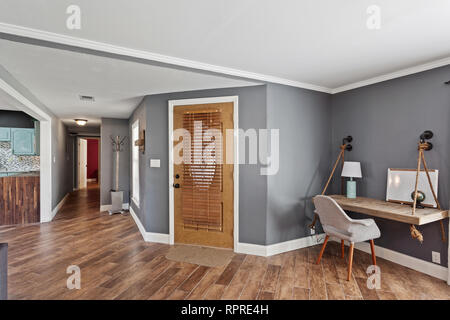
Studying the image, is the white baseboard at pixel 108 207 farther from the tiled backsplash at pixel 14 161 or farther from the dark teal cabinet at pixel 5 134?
the dark teal cabinet at pixel 5 134

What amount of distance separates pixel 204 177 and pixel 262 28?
212 centimetres

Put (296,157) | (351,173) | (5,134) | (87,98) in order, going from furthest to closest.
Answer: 1. (5,134)
2. (87,98)
3. (296,157)
4. (351,173)

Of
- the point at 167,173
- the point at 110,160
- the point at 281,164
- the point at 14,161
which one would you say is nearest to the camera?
the point at 281,164

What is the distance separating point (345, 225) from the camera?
2.70m

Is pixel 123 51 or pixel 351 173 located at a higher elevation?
pixel 123 51

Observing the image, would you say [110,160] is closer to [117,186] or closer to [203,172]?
[117,186]

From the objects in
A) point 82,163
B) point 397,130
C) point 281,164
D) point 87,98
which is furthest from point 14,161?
point 397,130

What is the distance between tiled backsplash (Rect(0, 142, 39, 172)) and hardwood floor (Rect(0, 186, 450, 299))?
2.57m

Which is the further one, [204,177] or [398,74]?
[204,177]

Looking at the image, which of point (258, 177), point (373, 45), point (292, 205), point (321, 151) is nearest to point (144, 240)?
point (258, 177)

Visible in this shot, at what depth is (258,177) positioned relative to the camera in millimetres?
3363

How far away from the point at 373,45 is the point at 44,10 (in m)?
2.69

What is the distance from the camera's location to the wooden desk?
2.45 metres

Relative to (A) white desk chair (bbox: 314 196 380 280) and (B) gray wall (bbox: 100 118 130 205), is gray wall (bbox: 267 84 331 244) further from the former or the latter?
(B) gray wall (bbox: 100 118 130 205)
